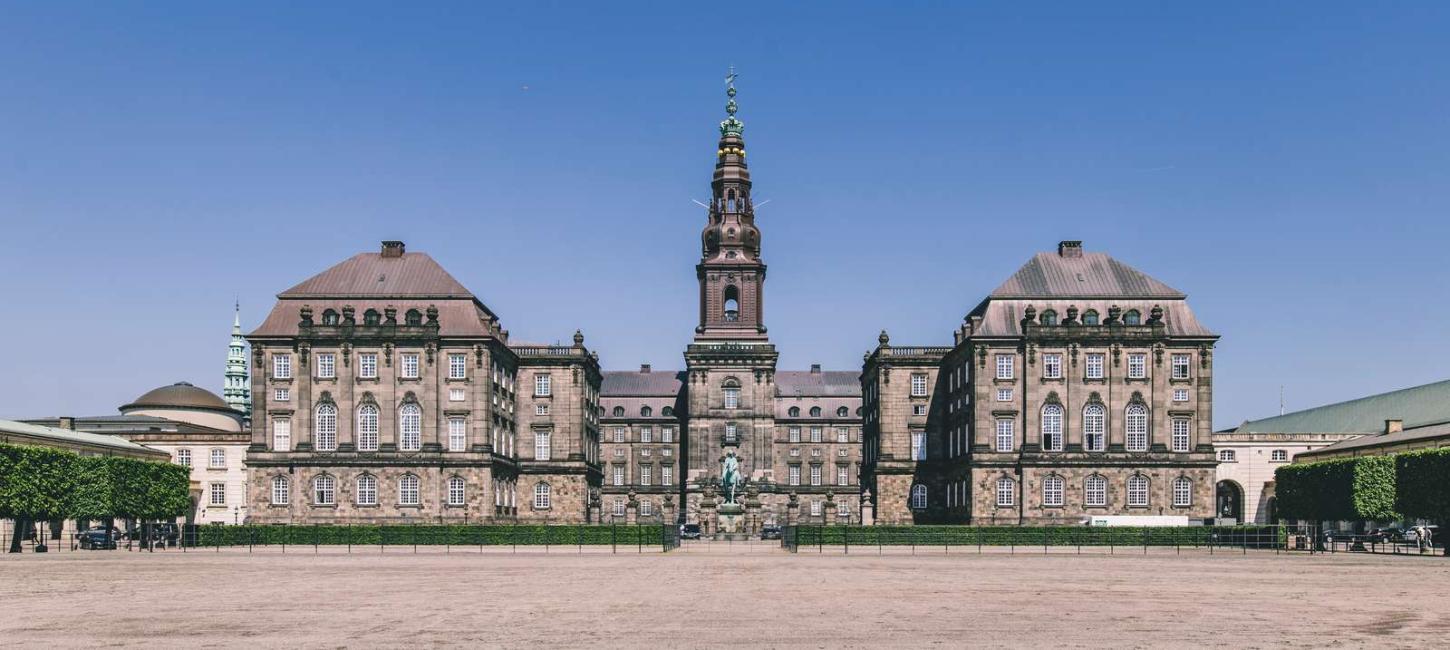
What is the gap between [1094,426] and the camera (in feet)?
354

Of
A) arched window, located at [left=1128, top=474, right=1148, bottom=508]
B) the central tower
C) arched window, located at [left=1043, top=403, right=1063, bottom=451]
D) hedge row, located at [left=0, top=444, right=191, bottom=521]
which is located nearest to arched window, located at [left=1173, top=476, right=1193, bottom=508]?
arched window, located at [left=1128, top=474, right=1148, bottom=508]

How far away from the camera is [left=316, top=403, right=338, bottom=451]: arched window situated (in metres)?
109

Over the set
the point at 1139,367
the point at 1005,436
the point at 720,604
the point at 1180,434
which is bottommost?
the point at 720,604

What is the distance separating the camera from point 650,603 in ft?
128

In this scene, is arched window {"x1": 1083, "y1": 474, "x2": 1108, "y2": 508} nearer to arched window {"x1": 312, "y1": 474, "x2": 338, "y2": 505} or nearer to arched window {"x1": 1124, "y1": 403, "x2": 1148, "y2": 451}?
arched window {"x1": 1124, "y1": 403, "x2": 1148, "y2": 451}

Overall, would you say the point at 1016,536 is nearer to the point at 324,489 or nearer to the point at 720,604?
the point at 720,604

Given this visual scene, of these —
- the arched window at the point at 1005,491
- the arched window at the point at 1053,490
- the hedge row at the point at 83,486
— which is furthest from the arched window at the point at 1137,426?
the hedge row at the point at 83,486

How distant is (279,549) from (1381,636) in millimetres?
60587

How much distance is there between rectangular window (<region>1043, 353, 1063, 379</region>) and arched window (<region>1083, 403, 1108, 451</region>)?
10.2 ft

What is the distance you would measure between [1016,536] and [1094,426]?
29744mm

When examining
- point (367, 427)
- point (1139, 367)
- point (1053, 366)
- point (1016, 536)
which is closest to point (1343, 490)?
point (1139, 367)

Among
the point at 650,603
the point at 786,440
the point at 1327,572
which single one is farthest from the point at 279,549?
the point at 786,440

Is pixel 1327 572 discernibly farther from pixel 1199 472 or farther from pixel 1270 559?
pixel 1199 472

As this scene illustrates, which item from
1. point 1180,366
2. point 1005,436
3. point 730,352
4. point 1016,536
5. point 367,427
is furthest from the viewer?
point 730,352
